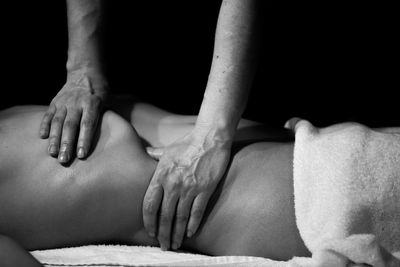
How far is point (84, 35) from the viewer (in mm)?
1354

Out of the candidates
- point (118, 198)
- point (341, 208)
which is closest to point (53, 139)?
point (118, 198)

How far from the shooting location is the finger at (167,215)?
1057mm

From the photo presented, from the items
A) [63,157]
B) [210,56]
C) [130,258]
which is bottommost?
[130,258]

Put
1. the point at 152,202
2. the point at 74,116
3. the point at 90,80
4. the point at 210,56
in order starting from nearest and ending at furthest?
the point at 152,202
the point at 74,116
the point at 90,80
the point at 210,56

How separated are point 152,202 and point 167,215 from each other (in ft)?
0.13

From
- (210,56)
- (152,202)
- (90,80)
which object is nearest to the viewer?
(152,202)

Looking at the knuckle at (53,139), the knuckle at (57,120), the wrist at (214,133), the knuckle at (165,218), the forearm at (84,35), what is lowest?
the knuckle at (165,218)

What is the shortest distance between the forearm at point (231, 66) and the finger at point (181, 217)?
0.54 ft

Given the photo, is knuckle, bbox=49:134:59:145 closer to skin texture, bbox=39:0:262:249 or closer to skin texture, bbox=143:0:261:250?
skin texture, bbox=39:0:262:249

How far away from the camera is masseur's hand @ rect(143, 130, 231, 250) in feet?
3.45

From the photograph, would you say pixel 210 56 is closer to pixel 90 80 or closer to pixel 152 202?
pixel 90 80

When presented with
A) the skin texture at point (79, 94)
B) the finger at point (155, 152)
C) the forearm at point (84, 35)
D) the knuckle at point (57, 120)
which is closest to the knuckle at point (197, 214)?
the finger at point (155, 152)

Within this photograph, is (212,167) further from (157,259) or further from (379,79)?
(379,79)

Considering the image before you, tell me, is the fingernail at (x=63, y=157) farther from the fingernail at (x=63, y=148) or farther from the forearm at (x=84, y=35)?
the forearm at (x=84, y=35)
